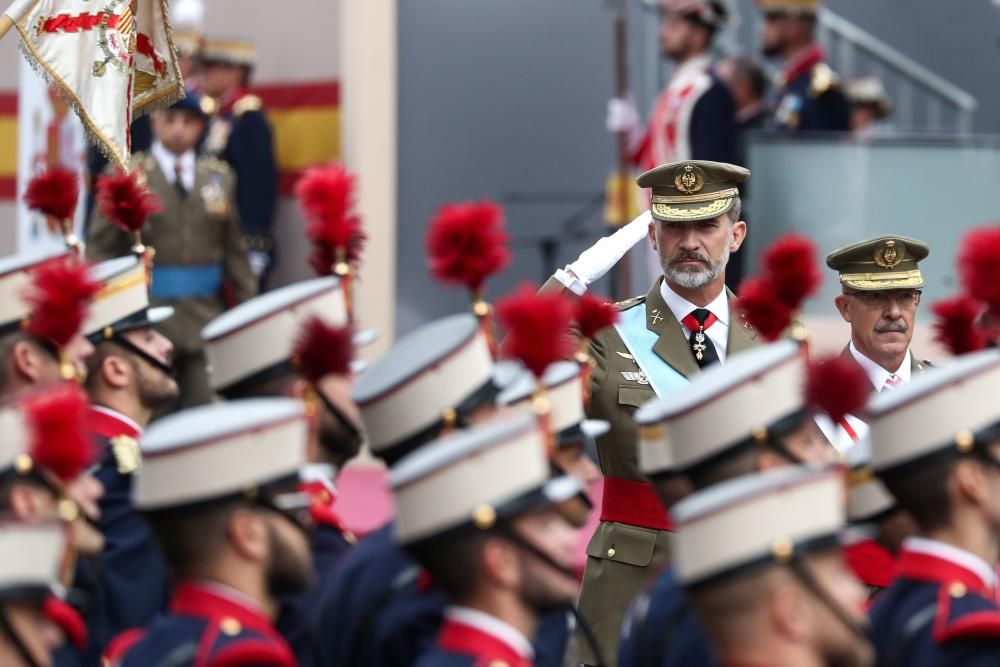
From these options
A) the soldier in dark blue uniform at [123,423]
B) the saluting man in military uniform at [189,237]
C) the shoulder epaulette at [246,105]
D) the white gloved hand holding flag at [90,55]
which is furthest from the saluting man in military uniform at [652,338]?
the shoulder epaulette at [246,105]

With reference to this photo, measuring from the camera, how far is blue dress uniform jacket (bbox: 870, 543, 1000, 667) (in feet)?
13.0

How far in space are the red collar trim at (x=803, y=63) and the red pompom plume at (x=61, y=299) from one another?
7.07 meters

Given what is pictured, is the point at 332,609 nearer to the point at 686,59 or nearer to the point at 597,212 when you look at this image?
the point at 686,59

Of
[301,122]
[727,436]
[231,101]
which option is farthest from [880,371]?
[301,122]

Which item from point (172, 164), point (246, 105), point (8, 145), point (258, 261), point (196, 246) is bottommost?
point (258, 261)

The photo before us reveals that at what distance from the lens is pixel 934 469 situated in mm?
4199

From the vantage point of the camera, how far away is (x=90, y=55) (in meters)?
6.36

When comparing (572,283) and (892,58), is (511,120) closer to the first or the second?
(892,58)

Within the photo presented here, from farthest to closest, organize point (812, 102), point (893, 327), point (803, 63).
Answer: point (803, 63)
point (812, 102)
point (893, 327)

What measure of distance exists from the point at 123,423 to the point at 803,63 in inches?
263

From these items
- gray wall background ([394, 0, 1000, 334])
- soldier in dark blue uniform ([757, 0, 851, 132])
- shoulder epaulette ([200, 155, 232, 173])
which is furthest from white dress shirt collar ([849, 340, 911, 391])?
gray wall background ([394, 0, 1000, 334])

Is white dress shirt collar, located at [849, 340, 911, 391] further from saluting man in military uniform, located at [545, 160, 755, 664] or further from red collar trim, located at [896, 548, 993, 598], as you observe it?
red collar trim, located at [896, 548, 993, 598]

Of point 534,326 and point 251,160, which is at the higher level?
point 534,326

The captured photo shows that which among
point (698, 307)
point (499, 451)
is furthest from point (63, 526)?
point (698, 307)
